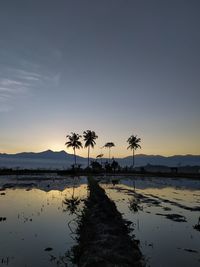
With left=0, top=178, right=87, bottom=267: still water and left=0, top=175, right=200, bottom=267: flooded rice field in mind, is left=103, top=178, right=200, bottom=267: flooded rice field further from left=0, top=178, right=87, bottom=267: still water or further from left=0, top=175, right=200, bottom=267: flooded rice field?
left=0, top=178, right=87, bottom=267: still water

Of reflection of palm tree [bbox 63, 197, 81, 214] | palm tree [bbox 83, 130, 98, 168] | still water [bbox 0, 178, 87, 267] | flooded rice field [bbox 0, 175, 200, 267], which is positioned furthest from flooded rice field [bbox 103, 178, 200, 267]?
palm tree [bbox 83, 130, 98, 168]

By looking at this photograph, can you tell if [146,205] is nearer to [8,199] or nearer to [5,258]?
[8,199]

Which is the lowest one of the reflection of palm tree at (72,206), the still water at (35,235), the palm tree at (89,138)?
the still water at (35,235)

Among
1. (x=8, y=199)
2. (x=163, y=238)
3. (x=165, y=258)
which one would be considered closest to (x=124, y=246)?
(x=165, y=258)

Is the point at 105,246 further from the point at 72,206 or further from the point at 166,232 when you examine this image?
the point at 72,206

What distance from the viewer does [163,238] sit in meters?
16.0

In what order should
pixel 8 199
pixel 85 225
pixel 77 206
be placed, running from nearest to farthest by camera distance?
pixel 85 225 → pixel 77 206 → pixel 8 199

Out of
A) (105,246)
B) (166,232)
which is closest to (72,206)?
(166,232)

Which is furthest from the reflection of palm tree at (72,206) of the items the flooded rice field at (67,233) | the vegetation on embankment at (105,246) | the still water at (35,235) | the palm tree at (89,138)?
the palm tree at (89,138)

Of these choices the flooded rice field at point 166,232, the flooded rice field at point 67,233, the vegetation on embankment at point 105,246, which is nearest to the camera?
the vegetation on embankment at point 105,246

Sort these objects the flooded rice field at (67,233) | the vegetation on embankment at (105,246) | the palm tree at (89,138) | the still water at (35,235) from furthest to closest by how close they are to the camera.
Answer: the palm tree at (89,138) < the flooded rice field at (67,233) < the still water at (35,235) < the vegetation on embankment at (105,246)

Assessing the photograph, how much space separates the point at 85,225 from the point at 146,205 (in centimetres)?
1122

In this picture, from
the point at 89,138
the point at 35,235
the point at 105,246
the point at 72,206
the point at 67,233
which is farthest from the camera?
the point at 89,138

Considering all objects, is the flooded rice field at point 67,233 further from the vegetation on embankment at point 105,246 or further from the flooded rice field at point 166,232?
the vegetation on embankment at point 105,246
